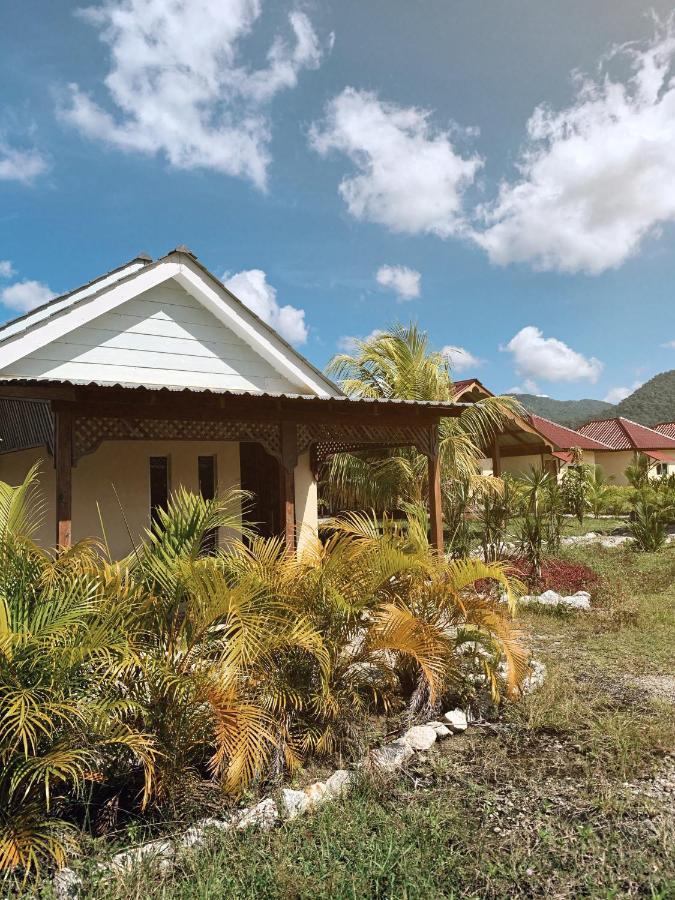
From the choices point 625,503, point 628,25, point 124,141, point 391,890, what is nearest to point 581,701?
point 391,890

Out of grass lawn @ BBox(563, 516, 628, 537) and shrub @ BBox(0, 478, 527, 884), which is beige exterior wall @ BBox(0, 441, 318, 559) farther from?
grass lawn @ BBox(563, 516, 628, 537)

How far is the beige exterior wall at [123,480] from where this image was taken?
9055mm

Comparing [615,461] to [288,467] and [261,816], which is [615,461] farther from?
[261,816]

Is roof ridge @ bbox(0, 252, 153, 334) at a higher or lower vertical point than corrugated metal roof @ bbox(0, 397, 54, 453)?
higher

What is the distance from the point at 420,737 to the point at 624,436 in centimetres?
3833

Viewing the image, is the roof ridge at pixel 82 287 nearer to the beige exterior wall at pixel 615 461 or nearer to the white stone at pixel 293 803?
the white stone at pixel 293 803

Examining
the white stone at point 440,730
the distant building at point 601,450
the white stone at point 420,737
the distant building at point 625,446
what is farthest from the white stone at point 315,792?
the distant building at point 625,446

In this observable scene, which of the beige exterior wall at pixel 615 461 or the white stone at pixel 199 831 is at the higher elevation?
the beige exterior wall at pixel 615 461

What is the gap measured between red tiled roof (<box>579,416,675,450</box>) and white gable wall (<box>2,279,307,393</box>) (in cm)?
3270

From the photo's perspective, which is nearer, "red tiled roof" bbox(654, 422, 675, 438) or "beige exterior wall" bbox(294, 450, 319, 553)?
"beige exterior wall" bbox(294, 450, 319, 553)

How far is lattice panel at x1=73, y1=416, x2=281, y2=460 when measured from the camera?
713 cm

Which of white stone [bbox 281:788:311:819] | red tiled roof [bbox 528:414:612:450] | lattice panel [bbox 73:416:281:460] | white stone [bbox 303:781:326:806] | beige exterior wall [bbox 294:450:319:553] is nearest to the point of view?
white stone [bbox 281:788:311:819]

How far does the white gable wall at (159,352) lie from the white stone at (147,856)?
6045mm

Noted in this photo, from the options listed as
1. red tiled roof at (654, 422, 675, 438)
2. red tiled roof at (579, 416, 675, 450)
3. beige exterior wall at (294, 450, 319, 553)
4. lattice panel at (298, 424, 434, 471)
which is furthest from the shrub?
red tiled roof at (654, 422, 675, 438)
